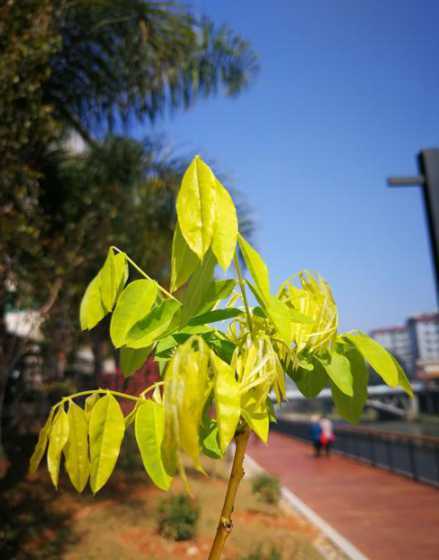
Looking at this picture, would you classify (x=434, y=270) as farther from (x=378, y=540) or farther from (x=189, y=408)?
(x=378, y=540)

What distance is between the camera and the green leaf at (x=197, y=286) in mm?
848

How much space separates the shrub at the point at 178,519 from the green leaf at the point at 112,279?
6.45m

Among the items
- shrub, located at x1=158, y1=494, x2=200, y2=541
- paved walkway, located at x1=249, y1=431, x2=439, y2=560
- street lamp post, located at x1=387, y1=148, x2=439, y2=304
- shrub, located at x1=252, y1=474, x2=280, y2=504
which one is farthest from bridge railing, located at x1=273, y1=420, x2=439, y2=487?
street lamp post, located at x1=387, y1=148, x2=439, y2=304

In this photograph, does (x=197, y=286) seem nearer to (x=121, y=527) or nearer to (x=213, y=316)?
(x=213, y=316)

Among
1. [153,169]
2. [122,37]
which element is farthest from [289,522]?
[122,37]

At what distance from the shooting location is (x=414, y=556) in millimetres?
6586

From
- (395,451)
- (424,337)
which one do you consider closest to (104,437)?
(395,451)

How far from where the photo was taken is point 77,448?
2.97 feet

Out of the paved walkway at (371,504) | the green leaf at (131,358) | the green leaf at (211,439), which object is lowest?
the paved walkway at (371,504)

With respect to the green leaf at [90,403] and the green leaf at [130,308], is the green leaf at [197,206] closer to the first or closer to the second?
the green leaf at [130,308]

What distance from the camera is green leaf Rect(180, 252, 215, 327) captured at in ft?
2.78

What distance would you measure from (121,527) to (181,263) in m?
7.18

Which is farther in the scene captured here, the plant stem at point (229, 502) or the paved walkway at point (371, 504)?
the paved walkway at point (371, 504)

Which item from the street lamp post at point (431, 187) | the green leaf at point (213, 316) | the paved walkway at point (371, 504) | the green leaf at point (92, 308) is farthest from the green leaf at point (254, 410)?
the paved walkway at point (371, 504)
